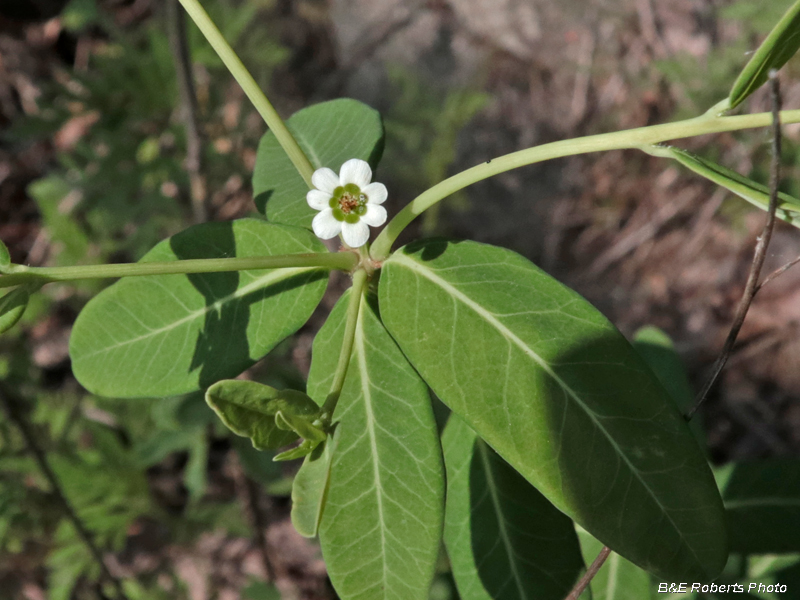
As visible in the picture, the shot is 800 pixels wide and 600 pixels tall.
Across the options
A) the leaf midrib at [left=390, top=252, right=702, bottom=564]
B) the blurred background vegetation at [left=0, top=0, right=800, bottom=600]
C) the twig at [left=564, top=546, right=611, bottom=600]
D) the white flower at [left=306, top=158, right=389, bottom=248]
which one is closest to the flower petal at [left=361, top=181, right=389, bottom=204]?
the white flower at [left=306, top=158, right=389, bottom=248]

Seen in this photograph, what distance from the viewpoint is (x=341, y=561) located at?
1196 mm

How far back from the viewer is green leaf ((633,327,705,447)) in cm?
221

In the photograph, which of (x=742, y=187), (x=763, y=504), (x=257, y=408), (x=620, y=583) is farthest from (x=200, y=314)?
(x=763, y=504)

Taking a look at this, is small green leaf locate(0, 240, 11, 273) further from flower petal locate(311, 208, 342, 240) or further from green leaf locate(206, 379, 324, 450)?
flower petal locate(311, 208, 342, 240)

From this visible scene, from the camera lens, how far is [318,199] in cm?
126

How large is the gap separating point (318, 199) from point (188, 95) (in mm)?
1624

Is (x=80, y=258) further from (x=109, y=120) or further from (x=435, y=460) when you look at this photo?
(x=435, y=460)

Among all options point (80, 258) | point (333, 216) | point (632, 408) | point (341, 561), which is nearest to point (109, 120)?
point (80, 258)

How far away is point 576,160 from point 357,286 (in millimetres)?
3406

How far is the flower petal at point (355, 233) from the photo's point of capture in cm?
124

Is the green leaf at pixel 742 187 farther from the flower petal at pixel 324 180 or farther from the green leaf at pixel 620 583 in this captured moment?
the green leaf at pixel 620 583

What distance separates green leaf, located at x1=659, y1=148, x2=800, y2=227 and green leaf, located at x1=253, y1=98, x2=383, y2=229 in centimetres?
68

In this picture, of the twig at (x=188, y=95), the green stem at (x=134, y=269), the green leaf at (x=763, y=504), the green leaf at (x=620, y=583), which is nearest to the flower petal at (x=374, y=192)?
the green stem at (x=134, y=269)

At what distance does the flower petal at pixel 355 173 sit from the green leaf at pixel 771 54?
2.11 ft
